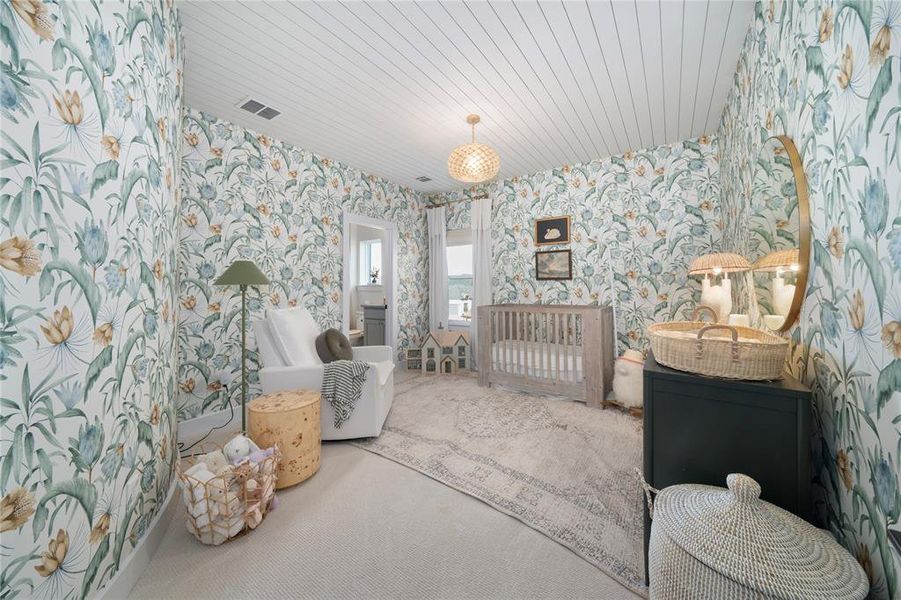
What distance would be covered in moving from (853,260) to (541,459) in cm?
179

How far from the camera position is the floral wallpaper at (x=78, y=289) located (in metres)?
0.79

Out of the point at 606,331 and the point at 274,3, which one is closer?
the point at 274,3

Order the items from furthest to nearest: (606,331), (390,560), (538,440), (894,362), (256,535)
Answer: (606,331) < (538,440) < (256,535) < (390,560) < (894,362)

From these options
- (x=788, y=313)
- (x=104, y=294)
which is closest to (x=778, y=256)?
(x=788, y=313)

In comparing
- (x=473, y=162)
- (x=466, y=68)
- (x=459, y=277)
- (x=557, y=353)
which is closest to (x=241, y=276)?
(x=473, y=162)

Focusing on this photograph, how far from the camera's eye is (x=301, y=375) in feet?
7.52

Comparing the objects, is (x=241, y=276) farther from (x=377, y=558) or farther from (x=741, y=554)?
(x=741, y=554)

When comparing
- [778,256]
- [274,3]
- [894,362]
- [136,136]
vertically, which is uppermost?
[274,3]

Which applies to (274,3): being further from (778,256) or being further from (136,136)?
(778,256)

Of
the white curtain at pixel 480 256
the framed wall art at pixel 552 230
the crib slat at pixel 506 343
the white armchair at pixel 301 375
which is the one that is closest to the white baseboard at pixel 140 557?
the white armchair at pixel 301 375

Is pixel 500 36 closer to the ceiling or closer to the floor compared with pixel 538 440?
closer to the ceiling

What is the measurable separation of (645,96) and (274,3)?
2510 millimetres

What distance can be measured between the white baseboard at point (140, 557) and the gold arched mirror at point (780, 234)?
257 cm

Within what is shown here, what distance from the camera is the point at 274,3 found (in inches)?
64.4
